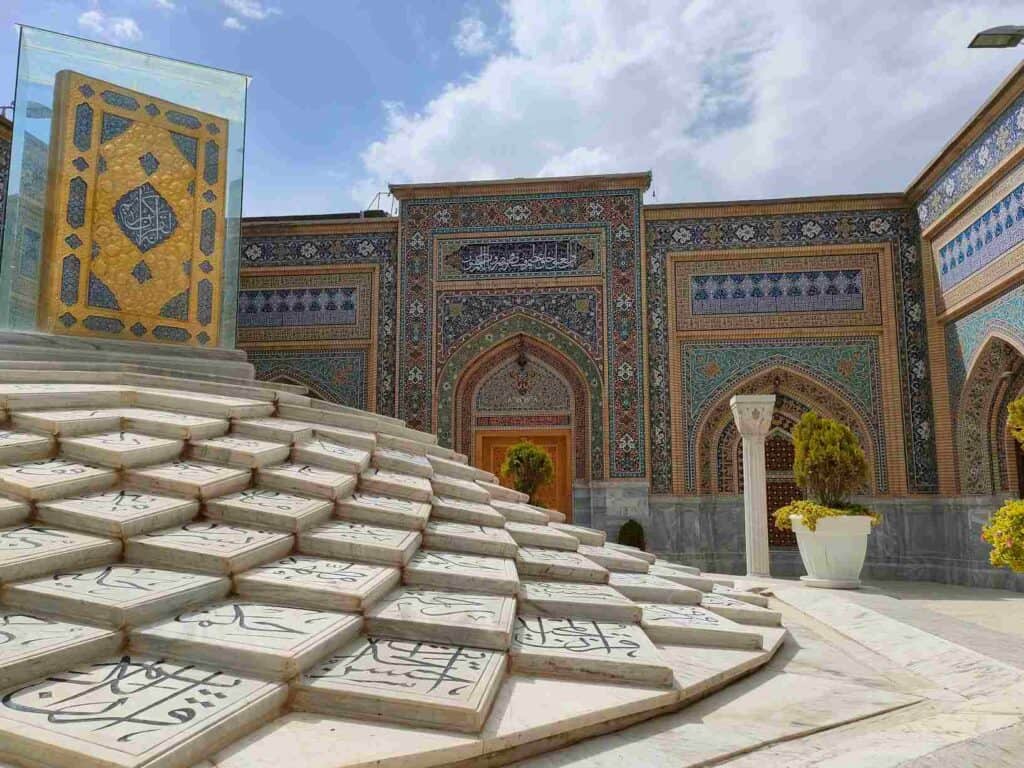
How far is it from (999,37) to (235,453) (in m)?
4.00

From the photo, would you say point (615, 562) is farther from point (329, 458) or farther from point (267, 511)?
point (267, 511)

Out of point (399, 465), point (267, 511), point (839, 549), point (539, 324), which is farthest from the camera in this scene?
point (539, 324)

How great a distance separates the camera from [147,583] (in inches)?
87.0

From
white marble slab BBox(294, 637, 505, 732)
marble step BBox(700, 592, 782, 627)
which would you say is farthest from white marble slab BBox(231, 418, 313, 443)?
marble step BBox(700, 592, 782, 627)

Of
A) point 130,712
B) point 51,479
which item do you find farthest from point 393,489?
point 130,712

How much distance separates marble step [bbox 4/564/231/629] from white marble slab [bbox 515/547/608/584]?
4.22ft

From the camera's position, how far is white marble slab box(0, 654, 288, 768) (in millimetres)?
1456

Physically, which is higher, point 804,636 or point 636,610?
point 636,610

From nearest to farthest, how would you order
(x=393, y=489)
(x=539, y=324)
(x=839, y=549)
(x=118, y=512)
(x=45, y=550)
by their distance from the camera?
(x=45, y=550)
(x=118, y=512)
(x=393, y=489)
(x=839, y=549)
(x=539, y=324)

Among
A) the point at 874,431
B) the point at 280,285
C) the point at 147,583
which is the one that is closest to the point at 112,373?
the point at 147,583

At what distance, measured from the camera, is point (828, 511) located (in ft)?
19.6

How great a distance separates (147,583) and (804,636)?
290cm

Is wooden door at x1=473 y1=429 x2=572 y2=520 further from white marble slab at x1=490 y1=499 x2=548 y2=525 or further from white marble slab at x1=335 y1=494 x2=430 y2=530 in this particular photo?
white marble slab at x1=335 y1=494 x2=430 y2=530

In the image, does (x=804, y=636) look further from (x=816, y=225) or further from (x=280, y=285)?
(x=280, y=285)
